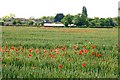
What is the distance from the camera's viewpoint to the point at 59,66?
26.3 ft

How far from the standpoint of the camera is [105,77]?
692cm

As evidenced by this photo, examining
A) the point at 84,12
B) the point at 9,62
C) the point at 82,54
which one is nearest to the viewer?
the point at 9,62

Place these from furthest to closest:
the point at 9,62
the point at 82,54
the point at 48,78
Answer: the point at 82,54 → the point at 9,62 → the point at 48,78

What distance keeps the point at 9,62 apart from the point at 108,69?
288 cm

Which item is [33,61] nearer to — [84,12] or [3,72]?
[3,72]

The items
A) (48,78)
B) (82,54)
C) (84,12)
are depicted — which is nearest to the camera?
(48,78)

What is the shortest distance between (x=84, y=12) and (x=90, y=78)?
124734 millimetres

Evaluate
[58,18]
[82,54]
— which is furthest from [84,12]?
[82,54]

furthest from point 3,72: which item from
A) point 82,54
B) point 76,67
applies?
point 82,54

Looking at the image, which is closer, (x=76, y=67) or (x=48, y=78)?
(x=48, y=78)

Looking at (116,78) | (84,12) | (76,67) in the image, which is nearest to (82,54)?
(76,67)

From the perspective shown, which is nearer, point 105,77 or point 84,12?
point 105,77

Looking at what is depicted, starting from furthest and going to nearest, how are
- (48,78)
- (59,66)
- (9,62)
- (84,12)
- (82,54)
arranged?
1. (84,12)
2. (82,54)
3. (9,62)
4. (59,66)
5. (48,78)

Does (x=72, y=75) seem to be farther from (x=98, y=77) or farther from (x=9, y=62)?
(x=9, y=62)
